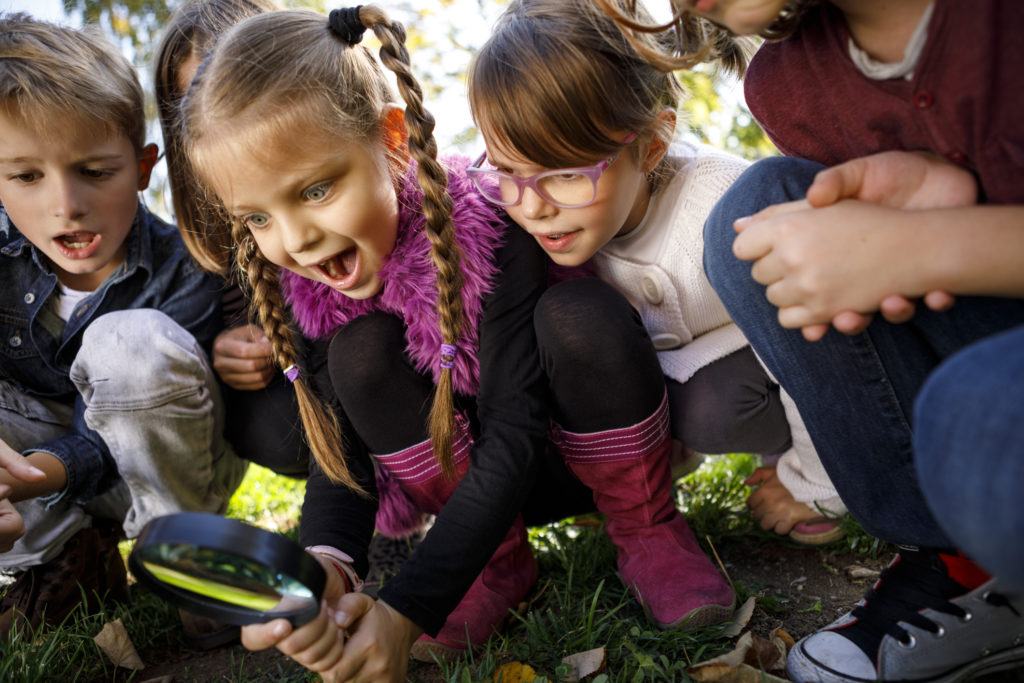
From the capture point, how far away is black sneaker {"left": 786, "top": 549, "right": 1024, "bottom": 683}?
1.12 metres

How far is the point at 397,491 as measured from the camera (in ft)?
5.65

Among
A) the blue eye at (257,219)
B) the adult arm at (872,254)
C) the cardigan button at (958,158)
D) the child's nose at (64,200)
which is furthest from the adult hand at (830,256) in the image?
the child's nose at (64,200)

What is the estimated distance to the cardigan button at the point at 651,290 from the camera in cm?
166

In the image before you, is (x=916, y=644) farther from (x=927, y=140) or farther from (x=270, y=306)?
(x=270, y=306)

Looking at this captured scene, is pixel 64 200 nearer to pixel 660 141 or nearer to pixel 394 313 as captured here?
pixel 394 313

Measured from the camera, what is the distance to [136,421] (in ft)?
5.75

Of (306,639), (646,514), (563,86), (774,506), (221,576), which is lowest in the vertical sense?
(774,506)

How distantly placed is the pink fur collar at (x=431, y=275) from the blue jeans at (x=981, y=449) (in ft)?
2.84

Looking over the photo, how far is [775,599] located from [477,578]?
55 centimetres

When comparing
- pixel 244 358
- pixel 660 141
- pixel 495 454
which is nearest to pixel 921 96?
pixel 660 141

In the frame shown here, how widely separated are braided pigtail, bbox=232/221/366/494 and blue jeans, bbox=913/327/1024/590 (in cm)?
109

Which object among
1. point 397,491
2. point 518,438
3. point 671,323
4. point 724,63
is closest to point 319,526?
point 397,491

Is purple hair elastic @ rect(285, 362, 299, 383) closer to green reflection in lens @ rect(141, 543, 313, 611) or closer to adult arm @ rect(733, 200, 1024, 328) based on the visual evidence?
green reflection in lens @ rect(141, 543, 313, 611)

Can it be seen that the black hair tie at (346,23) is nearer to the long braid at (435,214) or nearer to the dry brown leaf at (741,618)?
the long braid at (435,214)
